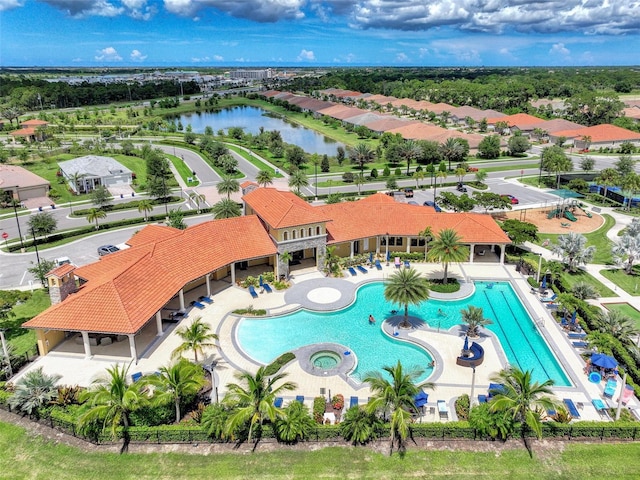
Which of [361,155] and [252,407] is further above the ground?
[361,155]

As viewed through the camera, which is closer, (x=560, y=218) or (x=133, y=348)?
(x=133, y=348)

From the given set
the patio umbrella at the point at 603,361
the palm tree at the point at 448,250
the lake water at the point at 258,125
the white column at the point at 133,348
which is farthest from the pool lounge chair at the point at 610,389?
the lake water at the point at 258,125

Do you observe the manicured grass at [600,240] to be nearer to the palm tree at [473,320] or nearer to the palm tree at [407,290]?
the palm tree at [473,320]

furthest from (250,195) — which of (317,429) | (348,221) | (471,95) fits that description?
(471,95)

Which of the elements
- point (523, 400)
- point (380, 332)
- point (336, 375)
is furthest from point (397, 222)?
point (523, 400)

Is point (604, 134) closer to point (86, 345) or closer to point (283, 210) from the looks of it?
point (283, 210)
